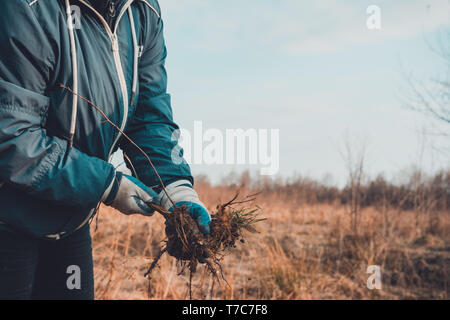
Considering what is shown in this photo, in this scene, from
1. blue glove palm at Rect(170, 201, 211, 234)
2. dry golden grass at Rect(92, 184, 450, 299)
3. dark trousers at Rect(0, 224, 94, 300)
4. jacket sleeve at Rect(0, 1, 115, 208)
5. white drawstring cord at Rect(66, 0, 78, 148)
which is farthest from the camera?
dry golden grass at Rect(92, 184, 450, 299)

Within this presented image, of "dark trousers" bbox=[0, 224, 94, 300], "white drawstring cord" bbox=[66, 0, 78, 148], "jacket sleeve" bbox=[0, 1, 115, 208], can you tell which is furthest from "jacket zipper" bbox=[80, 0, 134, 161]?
"dark trousers" bbox=[0, 224, 94, 300]

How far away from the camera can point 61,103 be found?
131 cm

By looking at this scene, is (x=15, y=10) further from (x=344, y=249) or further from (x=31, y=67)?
(x=344, y=249)

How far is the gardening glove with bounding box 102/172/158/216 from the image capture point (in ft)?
4.72

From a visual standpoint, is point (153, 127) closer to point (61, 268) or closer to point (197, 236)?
point (197, 236)

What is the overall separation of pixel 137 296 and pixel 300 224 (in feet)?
18.5

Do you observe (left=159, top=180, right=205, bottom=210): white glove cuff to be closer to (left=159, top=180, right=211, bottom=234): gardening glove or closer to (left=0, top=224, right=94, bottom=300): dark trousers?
(left=159, top=180, right=211, bottom=234): gardening glove

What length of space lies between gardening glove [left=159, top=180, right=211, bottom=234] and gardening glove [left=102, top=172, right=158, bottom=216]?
0.25ft

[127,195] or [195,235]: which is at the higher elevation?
[127,195]

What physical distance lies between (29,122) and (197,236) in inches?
28.5

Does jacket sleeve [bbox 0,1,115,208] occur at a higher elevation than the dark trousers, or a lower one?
higher

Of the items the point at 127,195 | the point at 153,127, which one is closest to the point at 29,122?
the point at 127,195

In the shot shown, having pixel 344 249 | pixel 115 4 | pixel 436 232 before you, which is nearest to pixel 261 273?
pixel 344 249
